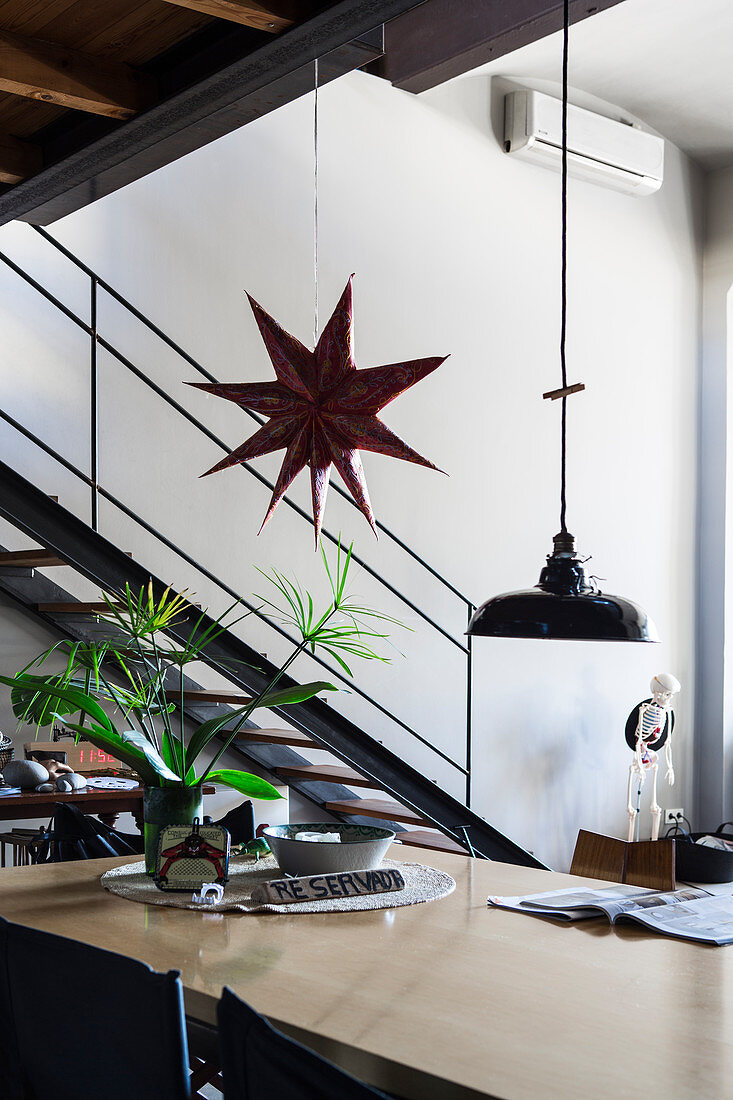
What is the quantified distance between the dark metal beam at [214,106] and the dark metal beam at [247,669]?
3.34ft

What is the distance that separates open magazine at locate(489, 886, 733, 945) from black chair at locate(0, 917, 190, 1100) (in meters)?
0.88

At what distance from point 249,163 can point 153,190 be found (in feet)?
1.83

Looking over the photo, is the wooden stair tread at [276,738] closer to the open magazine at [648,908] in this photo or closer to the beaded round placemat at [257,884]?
the beaded round placemat at [257,884]

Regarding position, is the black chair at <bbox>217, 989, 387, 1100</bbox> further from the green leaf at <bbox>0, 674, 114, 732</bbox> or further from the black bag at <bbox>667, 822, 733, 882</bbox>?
the black bag at <bbox>667, 822, 733, 882</bbox>

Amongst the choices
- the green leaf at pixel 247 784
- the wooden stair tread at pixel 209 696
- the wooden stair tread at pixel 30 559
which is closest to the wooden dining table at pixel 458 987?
the green leaf at pixel 247 784

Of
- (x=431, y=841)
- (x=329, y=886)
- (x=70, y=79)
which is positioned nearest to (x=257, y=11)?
(x=70, y=79)

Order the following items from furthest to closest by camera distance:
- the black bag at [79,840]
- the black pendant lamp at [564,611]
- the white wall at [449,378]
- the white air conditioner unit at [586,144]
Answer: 1. the white air conditioner unit at [586,144]
2. the white wall at [449,378]
3. the black bag at [79,840]
4. the black pendant lamp at [564,611]

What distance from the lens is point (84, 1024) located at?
1269 millimetres

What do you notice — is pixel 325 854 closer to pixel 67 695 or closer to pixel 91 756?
pixel 67 695

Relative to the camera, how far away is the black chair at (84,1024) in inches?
46.0

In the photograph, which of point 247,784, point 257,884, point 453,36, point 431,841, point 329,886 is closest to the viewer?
point 329,886

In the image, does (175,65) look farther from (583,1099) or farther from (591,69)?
(591,69)

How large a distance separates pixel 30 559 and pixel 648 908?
9.44ft

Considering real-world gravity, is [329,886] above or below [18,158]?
below
